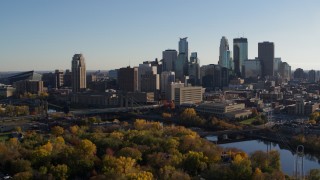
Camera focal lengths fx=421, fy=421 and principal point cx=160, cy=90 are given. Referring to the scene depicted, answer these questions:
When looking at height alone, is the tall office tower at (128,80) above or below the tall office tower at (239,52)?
below

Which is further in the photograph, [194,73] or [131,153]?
[194,73]

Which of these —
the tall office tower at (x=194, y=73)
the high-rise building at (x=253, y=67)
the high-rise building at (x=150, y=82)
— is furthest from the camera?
the high-rise building at (x=253, y=67)

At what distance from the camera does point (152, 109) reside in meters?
34.2

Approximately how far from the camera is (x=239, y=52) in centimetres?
7025

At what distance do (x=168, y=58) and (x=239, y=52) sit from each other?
12.1 metres

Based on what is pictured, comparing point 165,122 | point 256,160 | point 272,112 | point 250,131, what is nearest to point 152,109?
point 165,122

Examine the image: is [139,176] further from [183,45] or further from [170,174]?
[183,45]

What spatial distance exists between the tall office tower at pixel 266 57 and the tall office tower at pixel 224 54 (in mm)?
5142

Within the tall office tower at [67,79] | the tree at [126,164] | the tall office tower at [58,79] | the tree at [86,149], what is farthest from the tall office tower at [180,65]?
the tree at [126,164]

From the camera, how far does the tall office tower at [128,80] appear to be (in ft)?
142

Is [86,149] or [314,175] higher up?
[86,149]

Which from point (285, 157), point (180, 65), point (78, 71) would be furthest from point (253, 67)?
point (285, 157)

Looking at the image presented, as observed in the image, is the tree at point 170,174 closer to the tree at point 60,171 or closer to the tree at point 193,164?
the tree at point 193,164

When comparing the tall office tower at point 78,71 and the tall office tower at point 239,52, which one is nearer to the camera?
the tall office tower at point 78,71
